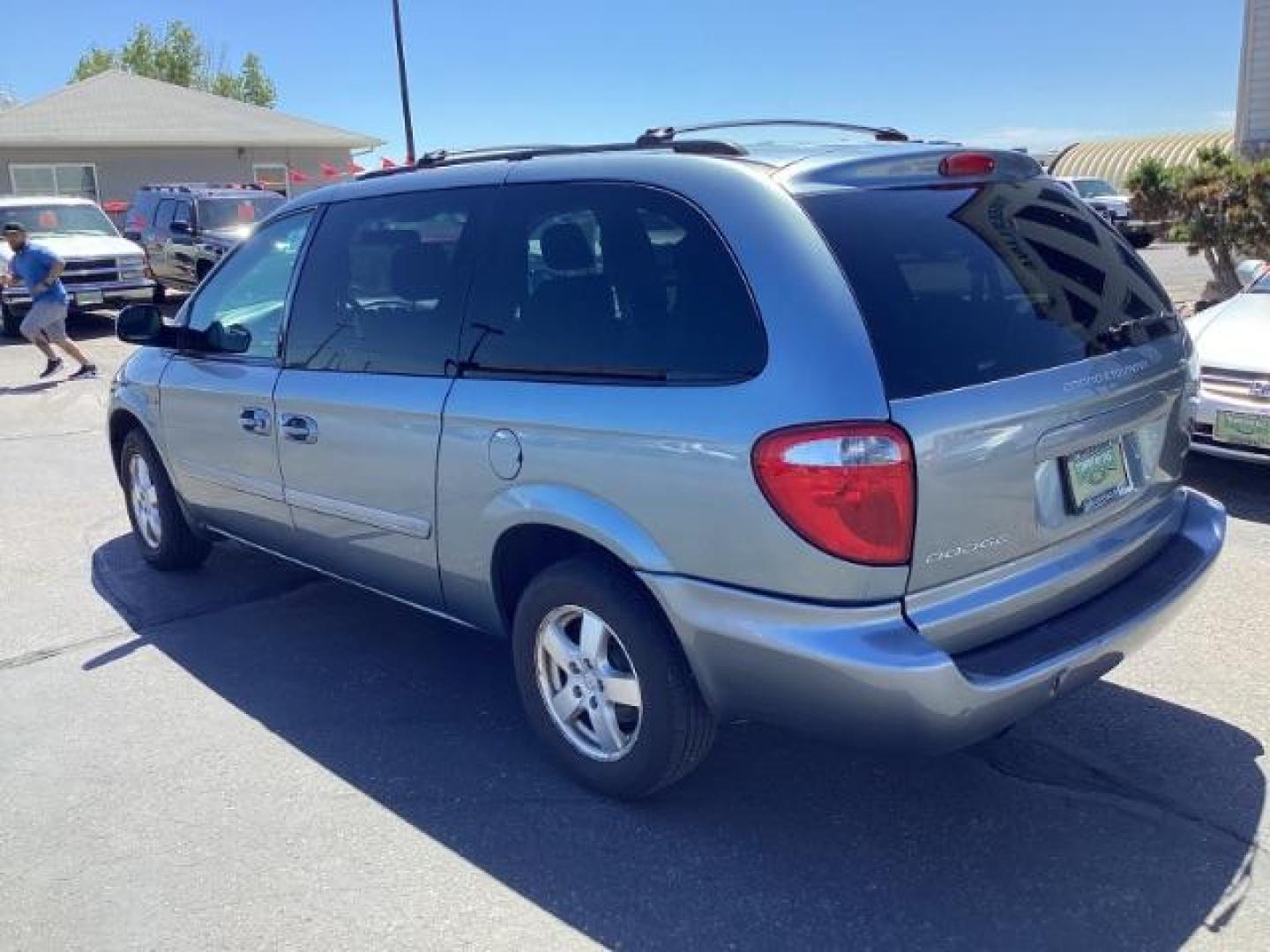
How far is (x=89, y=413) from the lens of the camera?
10414mm

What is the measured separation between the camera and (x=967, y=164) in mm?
3279

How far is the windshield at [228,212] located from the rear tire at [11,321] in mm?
2957

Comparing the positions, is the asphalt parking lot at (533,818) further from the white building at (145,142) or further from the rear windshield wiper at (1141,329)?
the white building at (145,142)

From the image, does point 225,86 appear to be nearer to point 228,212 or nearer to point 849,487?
point 228,212

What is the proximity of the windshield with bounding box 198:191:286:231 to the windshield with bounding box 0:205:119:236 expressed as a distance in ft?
4.61

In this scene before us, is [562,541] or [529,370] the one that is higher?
[529,370]

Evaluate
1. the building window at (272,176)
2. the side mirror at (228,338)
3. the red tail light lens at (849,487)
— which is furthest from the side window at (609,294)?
the building window at (272,176)

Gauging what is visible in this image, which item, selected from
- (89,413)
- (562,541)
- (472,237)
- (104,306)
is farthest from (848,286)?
(104,306)

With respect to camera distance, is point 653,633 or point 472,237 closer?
point 653,633

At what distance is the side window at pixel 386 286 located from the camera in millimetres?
3750

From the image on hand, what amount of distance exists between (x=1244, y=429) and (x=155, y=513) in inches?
217

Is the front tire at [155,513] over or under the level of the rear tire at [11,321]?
under

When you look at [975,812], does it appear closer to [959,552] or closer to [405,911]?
[959,552]

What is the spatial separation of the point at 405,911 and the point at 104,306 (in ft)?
52.0
